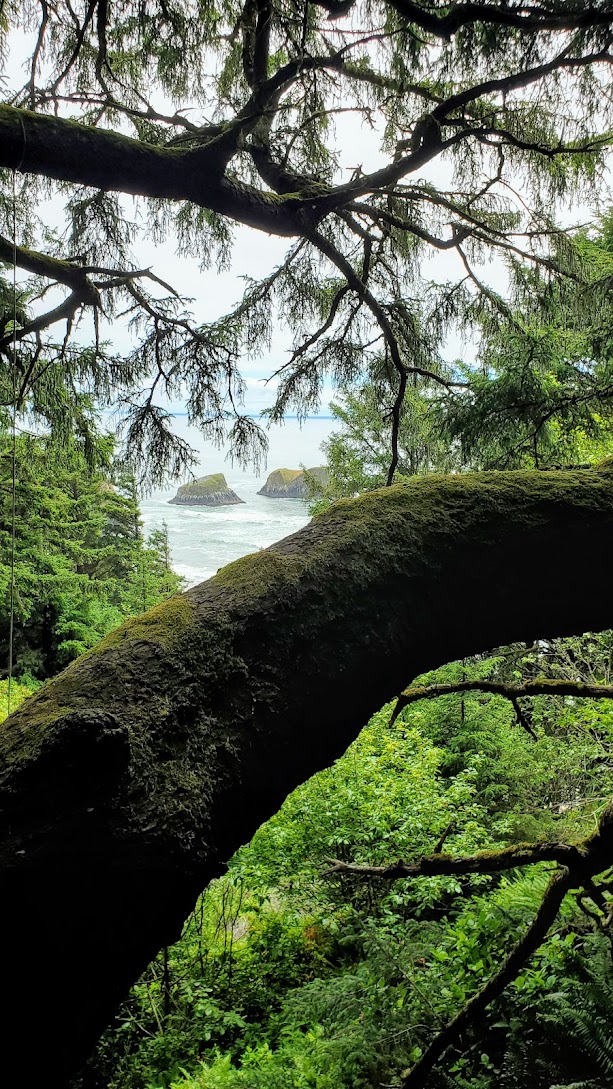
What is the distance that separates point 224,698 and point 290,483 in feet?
49.9

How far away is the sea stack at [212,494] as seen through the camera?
1134 centimetres

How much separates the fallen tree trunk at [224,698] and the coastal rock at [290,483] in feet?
45.1

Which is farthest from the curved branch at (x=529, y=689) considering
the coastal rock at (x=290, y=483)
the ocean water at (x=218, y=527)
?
the coastal rock at (x=290, y=483)

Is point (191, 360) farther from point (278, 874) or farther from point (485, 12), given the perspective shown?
point (278, 874)

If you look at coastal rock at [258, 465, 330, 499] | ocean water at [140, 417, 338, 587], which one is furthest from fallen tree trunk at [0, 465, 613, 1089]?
coastal rock at [258, 465, 330, 499]

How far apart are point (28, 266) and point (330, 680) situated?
335 cm

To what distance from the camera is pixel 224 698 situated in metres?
1.00

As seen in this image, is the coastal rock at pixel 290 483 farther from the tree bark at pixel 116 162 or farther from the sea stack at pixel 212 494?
the tree bark at pixel 116 162

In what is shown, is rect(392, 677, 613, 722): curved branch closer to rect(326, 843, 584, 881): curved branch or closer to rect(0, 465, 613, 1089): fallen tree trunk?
rect(326, 843, 584, 881): curved branch

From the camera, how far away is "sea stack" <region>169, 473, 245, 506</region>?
1134 centimetres

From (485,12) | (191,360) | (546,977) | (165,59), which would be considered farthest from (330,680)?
(165,59)

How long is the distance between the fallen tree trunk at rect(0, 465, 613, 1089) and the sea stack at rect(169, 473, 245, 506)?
32.0 ft

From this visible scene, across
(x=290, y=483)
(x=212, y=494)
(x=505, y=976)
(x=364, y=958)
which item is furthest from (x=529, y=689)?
(x=290, y=483)

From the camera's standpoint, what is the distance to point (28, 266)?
11.3ft
